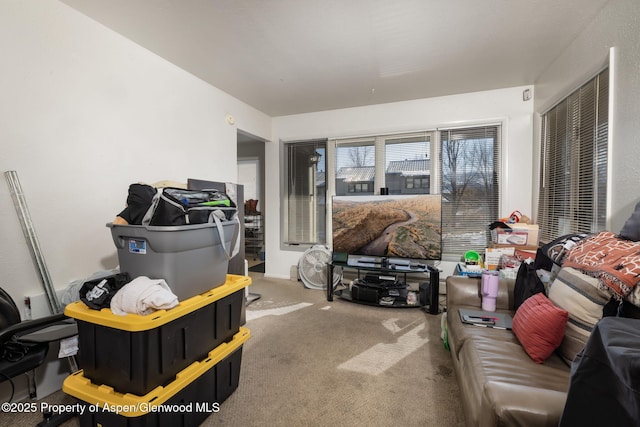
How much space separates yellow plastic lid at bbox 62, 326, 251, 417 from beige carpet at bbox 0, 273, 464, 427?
A: 37cm

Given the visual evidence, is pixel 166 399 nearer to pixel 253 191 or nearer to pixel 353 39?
pixel 353 39

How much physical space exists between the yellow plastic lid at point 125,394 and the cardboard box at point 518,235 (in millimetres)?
2838

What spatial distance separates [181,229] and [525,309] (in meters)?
1.83

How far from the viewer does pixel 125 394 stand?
3.77 ft

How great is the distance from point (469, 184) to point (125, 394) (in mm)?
3635

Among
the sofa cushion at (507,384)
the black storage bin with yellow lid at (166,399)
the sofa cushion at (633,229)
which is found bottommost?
the black storage bin with yellow lid at (166,399)

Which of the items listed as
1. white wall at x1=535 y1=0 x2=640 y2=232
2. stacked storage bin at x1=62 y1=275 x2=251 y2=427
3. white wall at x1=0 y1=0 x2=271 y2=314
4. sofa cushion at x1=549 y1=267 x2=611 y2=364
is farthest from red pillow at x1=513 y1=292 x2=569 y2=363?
white wall at x1=0 y1=0 x2=271 y2=314

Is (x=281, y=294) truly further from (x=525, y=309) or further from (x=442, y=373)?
(x=525, y=309)

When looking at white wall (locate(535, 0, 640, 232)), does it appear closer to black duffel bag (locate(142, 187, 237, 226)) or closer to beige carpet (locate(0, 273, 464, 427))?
beige carpet (locate(0, 273, 464, 427))

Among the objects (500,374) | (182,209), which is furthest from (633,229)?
(182,209)

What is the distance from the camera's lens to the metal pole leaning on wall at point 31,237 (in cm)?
159

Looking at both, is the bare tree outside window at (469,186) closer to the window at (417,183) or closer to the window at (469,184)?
the window at (469,184)

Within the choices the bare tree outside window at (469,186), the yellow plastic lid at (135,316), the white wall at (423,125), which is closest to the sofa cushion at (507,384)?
the yellow plastic lid at (135,316)

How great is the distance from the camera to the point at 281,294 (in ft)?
11.6
